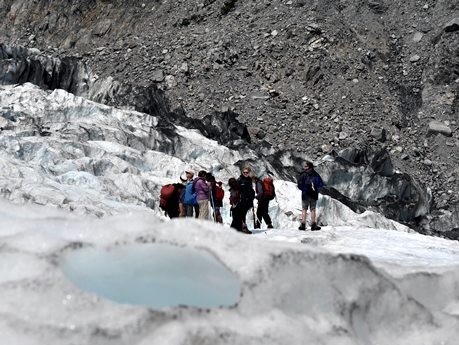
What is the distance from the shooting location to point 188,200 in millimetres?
10430

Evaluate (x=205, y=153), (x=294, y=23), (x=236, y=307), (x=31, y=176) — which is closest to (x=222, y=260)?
(x=236, y=307)

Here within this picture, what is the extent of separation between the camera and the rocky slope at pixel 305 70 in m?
32.2

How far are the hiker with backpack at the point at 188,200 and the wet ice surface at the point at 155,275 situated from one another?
21.5 feet

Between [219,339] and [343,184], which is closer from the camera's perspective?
[219,339]

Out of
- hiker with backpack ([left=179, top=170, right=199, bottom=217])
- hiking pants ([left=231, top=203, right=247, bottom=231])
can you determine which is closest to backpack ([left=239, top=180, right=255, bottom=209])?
hiking pants ([left=231, top=203, right=247, bottom=231])

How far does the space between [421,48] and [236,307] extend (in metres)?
39.4

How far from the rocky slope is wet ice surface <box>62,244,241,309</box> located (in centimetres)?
2432

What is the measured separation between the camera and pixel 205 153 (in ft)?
71.1

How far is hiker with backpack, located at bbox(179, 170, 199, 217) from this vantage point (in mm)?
10383

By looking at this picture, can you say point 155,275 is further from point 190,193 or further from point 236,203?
point 236,203

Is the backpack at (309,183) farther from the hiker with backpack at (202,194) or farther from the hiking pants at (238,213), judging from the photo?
the hiker with backpack at (202,194)

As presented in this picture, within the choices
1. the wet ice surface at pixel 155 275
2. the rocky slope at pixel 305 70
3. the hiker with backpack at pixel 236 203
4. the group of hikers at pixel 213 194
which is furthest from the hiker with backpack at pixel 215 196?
the rocky slope at pixel 305 70

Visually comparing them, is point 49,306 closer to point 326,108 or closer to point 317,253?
point 317,253

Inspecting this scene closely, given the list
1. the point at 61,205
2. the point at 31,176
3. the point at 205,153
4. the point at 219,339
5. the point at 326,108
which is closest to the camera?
the point at 219,339
